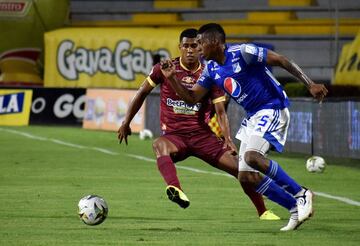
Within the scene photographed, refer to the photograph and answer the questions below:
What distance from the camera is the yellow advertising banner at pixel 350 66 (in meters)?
30.7

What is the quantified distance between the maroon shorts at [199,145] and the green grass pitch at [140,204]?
60 centimetres

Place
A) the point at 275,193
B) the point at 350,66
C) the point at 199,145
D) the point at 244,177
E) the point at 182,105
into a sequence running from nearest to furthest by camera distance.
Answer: the point at 275,193
the point at 244,177
the point at 199,145
the point at 182,105
the point at 350,66

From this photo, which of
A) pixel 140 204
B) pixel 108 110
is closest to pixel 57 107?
pixel 108 110

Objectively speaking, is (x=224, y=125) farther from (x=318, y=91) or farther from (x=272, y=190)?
(x=318, y=91)

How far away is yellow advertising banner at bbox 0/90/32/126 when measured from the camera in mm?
34000

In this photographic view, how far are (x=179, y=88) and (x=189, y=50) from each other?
1.45 metres

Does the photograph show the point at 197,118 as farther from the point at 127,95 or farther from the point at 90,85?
the point at 90,85

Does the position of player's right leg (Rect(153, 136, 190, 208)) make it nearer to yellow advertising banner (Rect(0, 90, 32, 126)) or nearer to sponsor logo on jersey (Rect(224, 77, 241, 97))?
sponsor logo on jersey (Rect(224, 77, 241, 97))

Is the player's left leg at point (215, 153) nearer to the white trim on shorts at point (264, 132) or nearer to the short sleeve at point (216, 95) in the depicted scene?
the short sleeve at point (216, 95)

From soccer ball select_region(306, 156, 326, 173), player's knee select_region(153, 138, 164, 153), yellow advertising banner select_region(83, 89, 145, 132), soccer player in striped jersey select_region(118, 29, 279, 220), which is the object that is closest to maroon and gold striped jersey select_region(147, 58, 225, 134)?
soccer player in striped jersey select_region(118, 29, 279, 220)

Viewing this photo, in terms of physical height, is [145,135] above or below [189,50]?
below

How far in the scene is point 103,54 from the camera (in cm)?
3919

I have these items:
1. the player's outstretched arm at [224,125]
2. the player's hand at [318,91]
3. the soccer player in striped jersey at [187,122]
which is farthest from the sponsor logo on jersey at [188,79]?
the player's hand at [318,91]

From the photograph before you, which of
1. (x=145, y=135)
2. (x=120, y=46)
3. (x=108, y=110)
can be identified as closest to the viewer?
(x=145, y=135)
